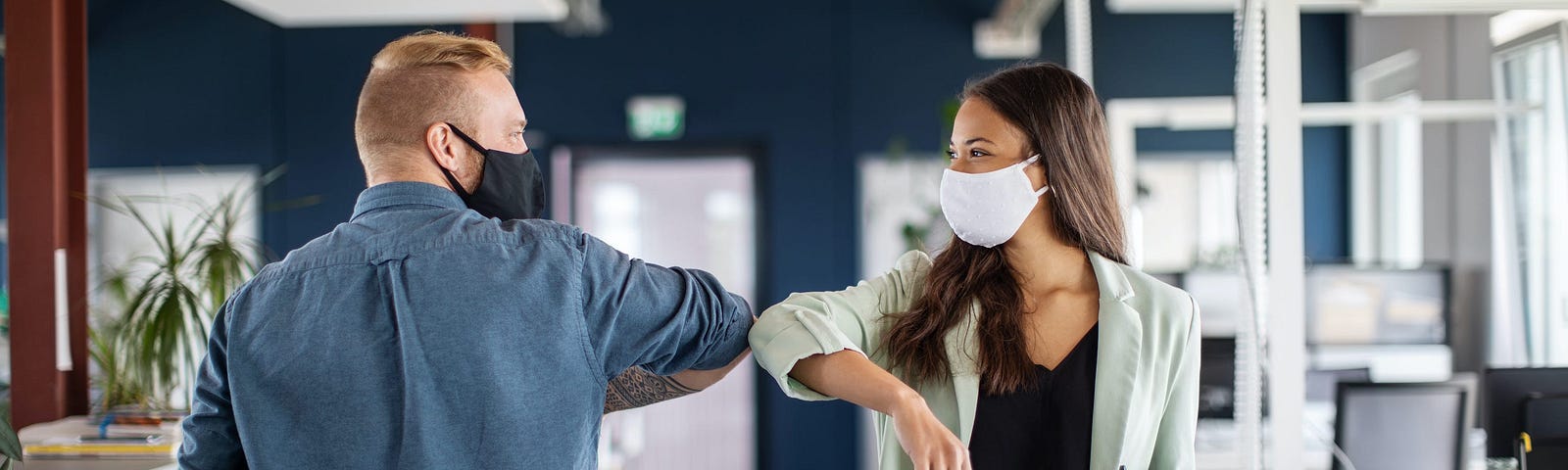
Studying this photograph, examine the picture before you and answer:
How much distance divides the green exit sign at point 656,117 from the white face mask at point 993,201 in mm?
4840

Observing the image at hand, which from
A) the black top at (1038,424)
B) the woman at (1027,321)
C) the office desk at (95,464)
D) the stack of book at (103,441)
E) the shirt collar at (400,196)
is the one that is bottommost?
the office desk at (95,464)

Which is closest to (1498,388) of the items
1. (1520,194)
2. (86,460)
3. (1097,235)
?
(1520,194)

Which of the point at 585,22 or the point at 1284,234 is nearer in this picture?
the point at 1284,234

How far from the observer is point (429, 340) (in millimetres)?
1288

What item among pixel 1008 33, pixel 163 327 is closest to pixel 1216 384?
pixel 1008 33

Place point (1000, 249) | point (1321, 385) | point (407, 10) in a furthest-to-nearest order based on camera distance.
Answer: point (1321, 385)
point (407, 10)
point (1000, 249)

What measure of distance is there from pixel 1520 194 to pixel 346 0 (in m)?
3.06

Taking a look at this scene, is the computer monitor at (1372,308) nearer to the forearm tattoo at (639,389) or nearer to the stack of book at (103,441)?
the forearm tattoo at (639,389)

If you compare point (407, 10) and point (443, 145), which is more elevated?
point (407, 10)

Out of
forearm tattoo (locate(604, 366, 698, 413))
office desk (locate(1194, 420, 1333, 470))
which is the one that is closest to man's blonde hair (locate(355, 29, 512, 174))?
forearm tattoo (locate(604, 366, 698, 413))

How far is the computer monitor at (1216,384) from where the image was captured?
13.9 feet

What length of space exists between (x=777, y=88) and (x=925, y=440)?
5.25 metres

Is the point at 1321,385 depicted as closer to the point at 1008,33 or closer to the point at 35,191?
the point at 1008,33

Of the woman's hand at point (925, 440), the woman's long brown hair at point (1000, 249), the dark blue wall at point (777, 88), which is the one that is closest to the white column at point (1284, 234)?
the woman's long brown hair at point (1000, 249)
